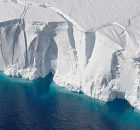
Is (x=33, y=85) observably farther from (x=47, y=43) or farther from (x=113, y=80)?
(x=113, y=80)

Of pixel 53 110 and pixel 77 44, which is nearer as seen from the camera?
pixel 53 110

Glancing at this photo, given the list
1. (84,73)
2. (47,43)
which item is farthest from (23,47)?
(84,73)

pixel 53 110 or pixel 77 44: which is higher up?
pixel 77 44

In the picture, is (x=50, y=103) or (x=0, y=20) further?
(x=0, y=20)

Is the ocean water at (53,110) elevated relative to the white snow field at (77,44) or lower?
lower

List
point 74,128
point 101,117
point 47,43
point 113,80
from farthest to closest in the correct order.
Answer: point 47,43, point 113,80, point 101,117, point 74,128
